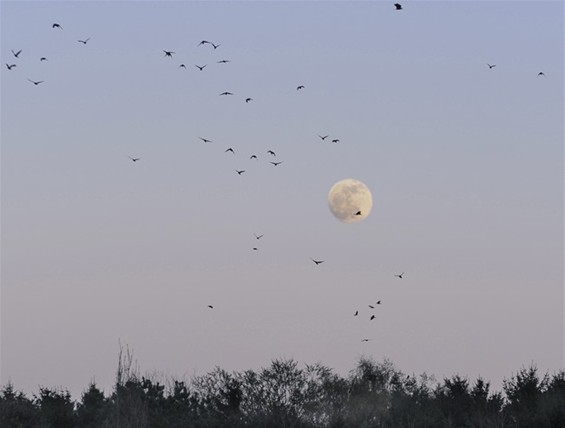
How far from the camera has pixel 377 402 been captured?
324ft

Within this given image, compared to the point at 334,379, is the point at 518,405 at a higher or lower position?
lower

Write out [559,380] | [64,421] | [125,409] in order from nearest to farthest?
[125,409] → [559,380] → [64,421]

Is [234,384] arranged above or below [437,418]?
above

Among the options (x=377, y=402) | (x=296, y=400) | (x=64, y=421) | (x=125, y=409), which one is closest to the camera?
(x=125, y=409)

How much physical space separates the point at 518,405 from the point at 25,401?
31215mm

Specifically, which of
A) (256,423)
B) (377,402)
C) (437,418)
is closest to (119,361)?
(256,423)

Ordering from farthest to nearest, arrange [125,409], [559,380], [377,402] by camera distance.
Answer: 1. [377,402]
2. [559,380]
3. [125,409]

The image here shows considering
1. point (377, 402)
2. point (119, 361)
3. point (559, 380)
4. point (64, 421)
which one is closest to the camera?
point (119, 361)

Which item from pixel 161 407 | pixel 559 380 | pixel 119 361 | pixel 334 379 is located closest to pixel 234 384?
pixel 161 407

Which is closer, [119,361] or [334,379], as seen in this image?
[119,361]

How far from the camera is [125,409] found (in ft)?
215

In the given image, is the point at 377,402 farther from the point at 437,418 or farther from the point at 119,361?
the point at 119,361

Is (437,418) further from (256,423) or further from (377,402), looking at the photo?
(377,402)

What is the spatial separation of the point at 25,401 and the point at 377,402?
3294 cm
